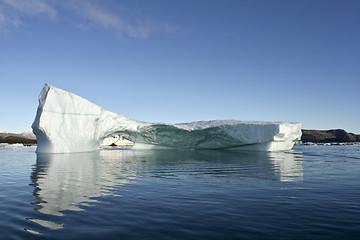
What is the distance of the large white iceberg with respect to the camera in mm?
24731

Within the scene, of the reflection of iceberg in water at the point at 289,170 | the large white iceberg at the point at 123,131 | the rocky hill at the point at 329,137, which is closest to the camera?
the reflection of iceberg in water at the point at 289,170

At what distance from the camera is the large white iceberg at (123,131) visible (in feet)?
81.1

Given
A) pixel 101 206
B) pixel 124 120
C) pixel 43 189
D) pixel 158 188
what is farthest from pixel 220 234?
pixel 124 120

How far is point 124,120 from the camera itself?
33.0m

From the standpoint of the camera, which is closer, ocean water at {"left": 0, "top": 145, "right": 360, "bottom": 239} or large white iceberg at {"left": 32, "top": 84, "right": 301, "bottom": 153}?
ocean water at {"left": 0, "top": 145, "right": 360, "bottom": 239}

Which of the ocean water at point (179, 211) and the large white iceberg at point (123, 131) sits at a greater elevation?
the large white iceberg at point (123, 131)

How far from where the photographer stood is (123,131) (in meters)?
35.5

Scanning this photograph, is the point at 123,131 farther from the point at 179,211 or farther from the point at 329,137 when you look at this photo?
the point at 329,137

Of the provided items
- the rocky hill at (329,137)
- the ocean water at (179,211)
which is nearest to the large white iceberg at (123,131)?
the ocean water at (179,211)

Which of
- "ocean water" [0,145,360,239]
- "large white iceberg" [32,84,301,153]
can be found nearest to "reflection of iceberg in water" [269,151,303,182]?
"ocean water" [0,145,360,239]

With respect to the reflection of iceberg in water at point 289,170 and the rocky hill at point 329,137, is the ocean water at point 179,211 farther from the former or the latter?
the rocky hill at point 329,137

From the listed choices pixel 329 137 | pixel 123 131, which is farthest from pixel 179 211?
pixel 329 137

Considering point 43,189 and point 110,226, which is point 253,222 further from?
point 43,189

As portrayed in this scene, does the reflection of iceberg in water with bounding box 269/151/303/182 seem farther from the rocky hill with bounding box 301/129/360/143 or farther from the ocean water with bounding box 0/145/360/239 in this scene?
the rocky hill with bounding box 301/129/360/143
